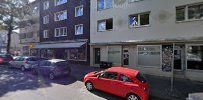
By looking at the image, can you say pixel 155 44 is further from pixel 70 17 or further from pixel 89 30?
pixel 70 17

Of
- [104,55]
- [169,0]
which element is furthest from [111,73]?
[104,55]

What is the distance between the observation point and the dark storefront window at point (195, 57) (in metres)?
14.7

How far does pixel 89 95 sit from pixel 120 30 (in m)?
10.1

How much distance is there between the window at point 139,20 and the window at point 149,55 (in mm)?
2105

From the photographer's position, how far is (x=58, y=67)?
616 inches

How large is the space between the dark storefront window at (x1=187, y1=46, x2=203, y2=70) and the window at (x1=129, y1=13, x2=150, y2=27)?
4.47 metres

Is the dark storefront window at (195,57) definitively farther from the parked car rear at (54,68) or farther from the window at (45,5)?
the window at (45,5)

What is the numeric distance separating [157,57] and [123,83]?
798cm

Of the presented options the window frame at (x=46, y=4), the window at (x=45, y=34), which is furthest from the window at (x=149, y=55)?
the window frame at (x=46, y=4)

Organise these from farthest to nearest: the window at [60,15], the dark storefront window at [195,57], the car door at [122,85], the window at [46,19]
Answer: the window at [46,19] < the window at [60,15] < the dark storefront window at [195,57] < the car door at [122,85]

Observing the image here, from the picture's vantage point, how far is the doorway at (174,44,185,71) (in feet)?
51.0

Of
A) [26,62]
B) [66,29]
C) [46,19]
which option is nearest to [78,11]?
[66,29]

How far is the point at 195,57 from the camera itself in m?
15.0

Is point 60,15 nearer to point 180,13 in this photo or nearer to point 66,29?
point 66,29
